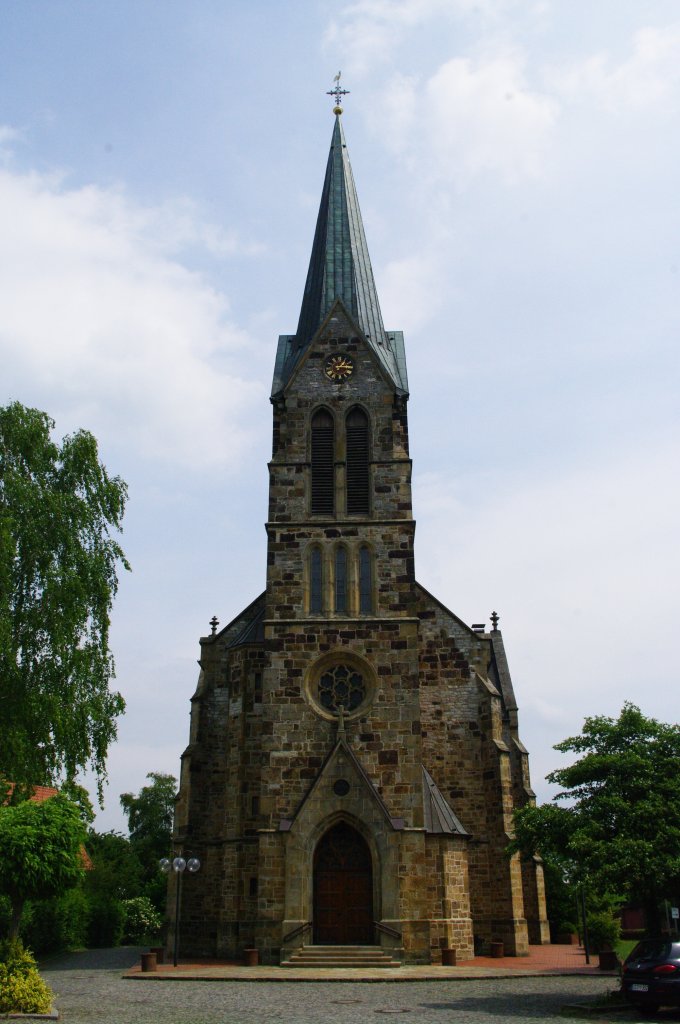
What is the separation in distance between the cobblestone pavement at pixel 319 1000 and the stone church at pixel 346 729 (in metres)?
4.04

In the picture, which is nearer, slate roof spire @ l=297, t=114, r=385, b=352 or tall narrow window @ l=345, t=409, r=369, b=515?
tall narrow window @ l=345, t=409, r=369, b=515

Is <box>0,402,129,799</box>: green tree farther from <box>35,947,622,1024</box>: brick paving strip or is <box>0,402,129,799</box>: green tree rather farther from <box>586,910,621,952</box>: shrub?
<box>586,910,621,952</box>: shrub

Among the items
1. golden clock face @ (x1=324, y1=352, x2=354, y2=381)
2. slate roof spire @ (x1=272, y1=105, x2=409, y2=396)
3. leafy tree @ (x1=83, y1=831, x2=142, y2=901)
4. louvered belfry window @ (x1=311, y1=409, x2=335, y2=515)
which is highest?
slate roof spire @ (x1=272, y1=105, x2=409, y2=396)

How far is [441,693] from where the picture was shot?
30953 mm

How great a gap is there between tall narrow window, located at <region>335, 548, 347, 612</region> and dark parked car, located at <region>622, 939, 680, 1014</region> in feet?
47.0

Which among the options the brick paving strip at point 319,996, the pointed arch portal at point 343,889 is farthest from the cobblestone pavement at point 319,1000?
the pointed arch portal at point 343,889

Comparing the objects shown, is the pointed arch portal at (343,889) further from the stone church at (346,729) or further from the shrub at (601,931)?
the shrub at (601,931)

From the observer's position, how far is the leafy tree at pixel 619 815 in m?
16.2

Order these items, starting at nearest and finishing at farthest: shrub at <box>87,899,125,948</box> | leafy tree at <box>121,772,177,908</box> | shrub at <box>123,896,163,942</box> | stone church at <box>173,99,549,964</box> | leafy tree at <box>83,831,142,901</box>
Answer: stone church at <box>173,99,549,964</box> → shrub at <box>87,899,125,948</box> → leafy tree at <box>83,831,142,901</box> → shrub at <box>123,896,163,942</box> → leafy tree at <box>121,772,177,908</box>

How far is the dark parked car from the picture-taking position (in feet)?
48.2

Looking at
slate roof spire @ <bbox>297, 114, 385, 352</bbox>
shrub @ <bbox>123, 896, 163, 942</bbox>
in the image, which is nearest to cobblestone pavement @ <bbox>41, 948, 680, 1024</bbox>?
shrub @ <bbox>123, 896, 163, 942</bbox>

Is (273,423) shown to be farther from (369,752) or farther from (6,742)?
(6,742)

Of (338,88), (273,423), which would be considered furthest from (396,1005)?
(338,88)

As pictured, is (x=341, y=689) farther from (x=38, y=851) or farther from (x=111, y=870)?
(x=111, y=870)
